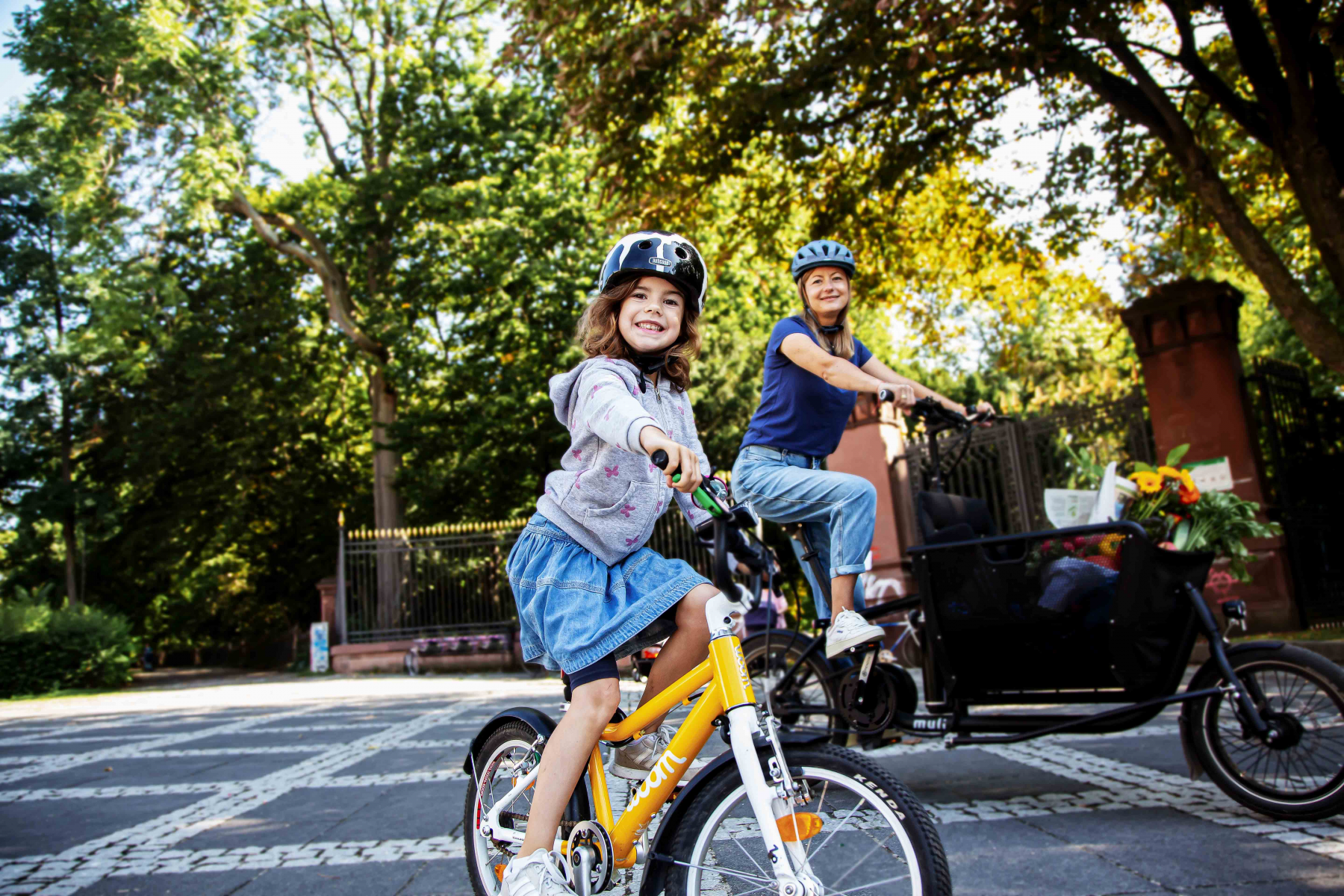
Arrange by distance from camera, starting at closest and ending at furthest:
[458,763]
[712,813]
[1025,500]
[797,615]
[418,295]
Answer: [712,813] < [797,615] < [458,763] < [1025,500] < [418,295]

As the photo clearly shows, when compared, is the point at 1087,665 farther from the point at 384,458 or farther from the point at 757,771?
the point at 384,458

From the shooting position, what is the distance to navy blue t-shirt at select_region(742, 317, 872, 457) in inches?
158

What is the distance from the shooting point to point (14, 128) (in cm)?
1934

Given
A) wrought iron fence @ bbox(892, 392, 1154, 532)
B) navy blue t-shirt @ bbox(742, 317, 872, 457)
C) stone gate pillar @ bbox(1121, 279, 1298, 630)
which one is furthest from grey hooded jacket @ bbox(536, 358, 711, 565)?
stone gate pillar @ bbox(1121, 279, 1298, 630)

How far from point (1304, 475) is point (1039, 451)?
8.16ft

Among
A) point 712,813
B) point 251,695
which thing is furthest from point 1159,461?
point 251,695

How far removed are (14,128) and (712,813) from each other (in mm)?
23065

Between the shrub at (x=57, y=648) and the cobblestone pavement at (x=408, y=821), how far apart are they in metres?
11.1

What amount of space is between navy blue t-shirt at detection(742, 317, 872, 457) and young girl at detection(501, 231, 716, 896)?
4.46ft

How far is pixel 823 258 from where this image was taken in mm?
4035

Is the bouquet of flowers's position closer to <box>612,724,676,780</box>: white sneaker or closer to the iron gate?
<box>612,724,676,780</box>: white sneaker

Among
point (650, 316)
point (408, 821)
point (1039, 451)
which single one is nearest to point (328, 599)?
point (1039, 451)

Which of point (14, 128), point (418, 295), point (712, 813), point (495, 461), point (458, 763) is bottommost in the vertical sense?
point (458, 763)

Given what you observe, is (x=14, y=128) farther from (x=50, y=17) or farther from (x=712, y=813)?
(x=712, y=813)
